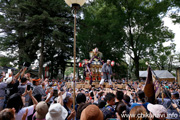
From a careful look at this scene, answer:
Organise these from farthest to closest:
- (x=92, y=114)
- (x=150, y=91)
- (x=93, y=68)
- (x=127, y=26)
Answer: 1. (x=127, y=26)
2. (x=93, y=68)
3. (x=150, y=91)
4. (x=92, y=114)

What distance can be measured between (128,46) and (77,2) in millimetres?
22227

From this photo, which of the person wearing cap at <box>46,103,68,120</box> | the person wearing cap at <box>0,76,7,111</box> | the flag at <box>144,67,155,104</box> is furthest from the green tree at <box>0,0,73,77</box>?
the person wearing cap at <box>46,103,68,120</box>

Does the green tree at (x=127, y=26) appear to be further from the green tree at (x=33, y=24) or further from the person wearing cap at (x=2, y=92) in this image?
the person wearing cap at (x=2, y=92)

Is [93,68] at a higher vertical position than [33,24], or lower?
lower

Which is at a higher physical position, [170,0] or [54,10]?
[54,10]

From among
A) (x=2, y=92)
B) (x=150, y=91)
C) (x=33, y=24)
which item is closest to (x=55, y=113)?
(x=150, y=91)

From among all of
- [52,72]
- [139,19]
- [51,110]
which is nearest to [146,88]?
[51,110]

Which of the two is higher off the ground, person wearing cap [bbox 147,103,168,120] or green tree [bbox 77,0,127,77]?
green tree [bbox 77,0,127,77]

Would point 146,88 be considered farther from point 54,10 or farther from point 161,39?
point 161,39

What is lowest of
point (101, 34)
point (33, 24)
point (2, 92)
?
point (2, 92)

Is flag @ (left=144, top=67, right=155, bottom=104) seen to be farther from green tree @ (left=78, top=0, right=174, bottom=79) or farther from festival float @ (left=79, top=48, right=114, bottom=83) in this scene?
Result: green tree @ (left=78, top=0, right=174, bottom=79)

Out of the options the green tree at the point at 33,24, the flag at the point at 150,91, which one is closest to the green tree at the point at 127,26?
the green tree at the point at 33,24

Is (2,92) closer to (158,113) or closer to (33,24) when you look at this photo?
A: (158,113)

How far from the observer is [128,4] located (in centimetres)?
2069
